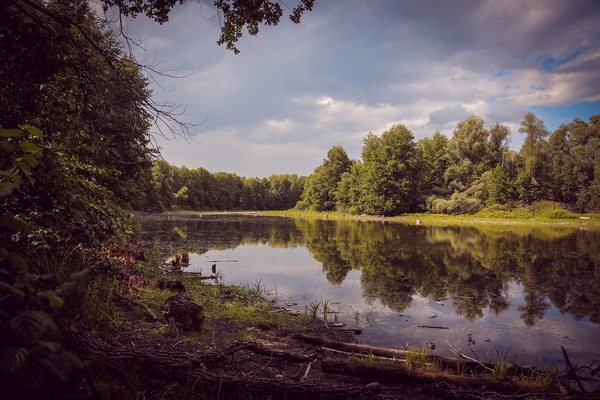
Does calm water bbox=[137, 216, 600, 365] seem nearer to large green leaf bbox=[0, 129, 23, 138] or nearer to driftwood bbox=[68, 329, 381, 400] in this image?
driftwood bbox=[68, 329, 381, 400]

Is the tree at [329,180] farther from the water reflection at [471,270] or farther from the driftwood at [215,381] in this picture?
the driftwood at [215,381]

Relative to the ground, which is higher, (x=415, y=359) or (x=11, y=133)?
(x=11, y=133)

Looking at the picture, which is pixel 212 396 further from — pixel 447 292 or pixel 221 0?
pixel 447 292

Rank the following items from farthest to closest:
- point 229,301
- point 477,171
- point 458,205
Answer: point 477,171
point 458,205
point 229,301

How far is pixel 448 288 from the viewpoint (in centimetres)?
1255

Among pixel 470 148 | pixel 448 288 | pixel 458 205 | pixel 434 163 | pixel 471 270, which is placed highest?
pixel 470 148

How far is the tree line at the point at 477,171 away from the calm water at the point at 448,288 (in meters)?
33.4

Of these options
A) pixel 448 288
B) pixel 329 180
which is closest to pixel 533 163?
pixel 329 180

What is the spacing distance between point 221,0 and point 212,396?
605 centimetres

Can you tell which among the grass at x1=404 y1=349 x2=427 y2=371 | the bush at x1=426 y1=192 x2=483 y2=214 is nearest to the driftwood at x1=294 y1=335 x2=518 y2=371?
Answer: the grass at x1=404 y1=349 x2=427 y2=371

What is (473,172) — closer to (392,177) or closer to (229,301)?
(392,177)

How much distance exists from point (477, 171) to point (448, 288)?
56.3 m

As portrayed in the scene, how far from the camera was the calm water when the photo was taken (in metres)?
7.93

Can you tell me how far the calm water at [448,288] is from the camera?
7.93 metres
